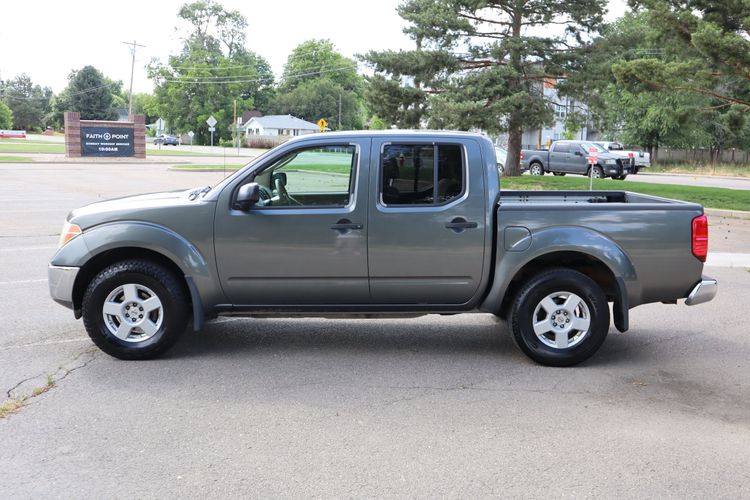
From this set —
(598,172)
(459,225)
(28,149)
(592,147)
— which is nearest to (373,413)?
(459,225)

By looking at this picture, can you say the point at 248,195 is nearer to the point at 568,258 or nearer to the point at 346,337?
the point at 346,337

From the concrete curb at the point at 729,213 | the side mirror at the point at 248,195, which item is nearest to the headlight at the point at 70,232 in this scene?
the side mirror at the point at 248,195

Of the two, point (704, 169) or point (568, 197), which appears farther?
point (704, 169)

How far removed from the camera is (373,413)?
15.9 feet

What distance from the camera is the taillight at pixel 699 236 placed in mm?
5855

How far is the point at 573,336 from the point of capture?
5.94 metres

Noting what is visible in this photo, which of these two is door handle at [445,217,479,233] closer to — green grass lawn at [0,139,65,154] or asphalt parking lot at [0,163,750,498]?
asphalt parking lot at [0,163,750,498]

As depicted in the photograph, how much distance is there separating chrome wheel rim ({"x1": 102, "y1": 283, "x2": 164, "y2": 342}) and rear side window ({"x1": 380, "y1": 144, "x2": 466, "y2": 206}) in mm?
2034

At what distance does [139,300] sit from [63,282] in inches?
24.4

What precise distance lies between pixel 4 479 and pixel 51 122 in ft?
473

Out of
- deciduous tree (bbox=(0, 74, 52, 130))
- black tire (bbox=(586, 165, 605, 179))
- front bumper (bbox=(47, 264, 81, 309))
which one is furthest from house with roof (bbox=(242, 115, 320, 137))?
front bumper (bbox=(47, 264, 81, 309))

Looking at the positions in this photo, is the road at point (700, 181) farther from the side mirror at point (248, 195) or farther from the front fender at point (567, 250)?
the side mirror at point (248, 195)

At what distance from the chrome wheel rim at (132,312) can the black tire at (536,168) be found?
31.4 m

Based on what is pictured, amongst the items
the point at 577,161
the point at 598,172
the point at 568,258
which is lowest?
the point at 568,258
